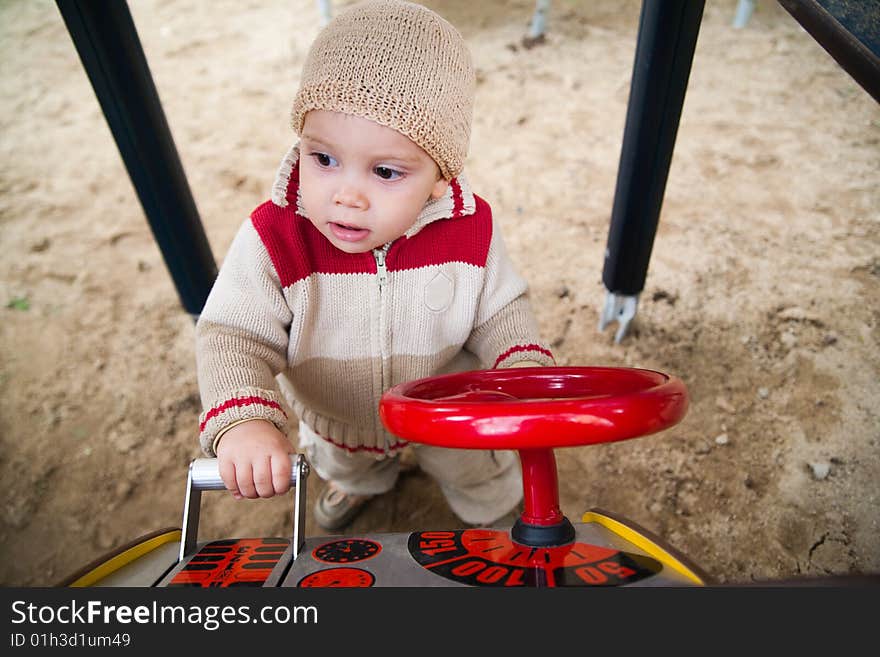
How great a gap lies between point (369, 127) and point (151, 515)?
0.87 meters

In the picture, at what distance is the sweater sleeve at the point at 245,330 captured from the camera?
2.42 ft

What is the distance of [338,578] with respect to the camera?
1.79ft

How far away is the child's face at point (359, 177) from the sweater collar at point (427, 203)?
0.07 meters

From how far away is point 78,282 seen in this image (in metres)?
1.63

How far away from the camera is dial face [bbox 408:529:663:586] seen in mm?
515

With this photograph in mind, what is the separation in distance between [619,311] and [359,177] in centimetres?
88

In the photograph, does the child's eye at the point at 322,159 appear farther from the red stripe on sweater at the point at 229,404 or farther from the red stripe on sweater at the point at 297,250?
the red stripe on sweater at the point at 229,404

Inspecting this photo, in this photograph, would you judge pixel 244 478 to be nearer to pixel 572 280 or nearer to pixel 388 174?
pixel 388 174

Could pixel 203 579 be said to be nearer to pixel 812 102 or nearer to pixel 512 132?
pixel 512 132

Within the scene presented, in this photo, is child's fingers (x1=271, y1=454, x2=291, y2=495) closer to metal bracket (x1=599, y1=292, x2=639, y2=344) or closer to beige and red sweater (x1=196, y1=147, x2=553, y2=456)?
beige and red sweater (x1=196, y1=147, x2=553, y2=456)

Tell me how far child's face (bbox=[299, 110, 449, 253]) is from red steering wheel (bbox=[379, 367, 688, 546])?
213 mm

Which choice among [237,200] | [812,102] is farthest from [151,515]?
[812,102]

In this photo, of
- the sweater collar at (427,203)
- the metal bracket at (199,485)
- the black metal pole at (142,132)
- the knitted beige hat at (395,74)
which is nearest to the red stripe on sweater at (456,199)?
the sweater collar at (427,203)

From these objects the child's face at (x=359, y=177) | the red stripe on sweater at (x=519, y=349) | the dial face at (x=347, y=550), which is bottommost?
the dial face at (x=347, y=550)
